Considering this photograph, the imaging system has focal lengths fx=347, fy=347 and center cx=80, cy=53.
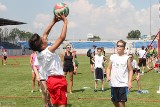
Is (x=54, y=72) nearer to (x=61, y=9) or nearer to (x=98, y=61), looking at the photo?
(x=61, y=9)

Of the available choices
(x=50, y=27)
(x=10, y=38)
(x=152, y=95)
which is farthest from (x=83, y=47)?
(x=50, y=27)

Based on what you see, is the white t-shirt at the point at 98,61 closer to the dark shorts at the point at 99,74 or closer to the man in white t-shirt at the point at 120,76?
the dark shorts at the point at 99,74

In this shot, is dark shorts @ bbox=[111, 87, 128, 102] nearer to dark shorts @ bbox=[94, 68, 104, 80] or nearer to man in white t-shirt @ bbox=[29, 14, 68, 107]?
man in white t-shirt @ bbox=[29, 14, 68, 107]

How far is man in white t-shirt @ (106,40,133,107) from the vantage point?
25.8ft

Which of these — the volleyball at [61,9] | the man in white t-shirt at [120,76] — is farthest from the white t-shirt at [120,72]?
the volleyball at [61,9]

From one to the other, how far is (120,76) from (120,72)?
9 centimetres

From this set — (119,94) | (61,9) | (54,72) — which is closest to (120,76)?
(119,94)

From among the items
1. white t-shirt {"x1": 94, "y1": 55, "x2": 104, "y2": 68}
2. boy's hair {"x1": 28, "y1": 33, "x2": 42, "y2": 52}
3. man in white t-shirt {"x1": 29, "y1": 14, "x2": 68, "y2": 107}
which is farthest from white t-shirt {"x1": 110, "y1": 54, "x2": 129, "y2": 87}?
white t-shirt {"x1": 94, "y1": 55, "x2": 104, "y2": 68}

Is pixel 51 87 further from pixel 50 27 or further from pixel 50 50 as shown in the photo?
pixel 50 27

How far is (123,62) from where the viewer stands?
7977 mm

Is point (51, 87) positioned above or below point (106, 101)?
above

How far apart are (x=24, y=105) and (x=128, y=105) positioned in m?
3.31

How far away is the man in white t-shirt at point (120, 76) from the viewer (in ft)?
25.8

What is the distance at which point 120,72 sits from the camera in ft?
26.2
